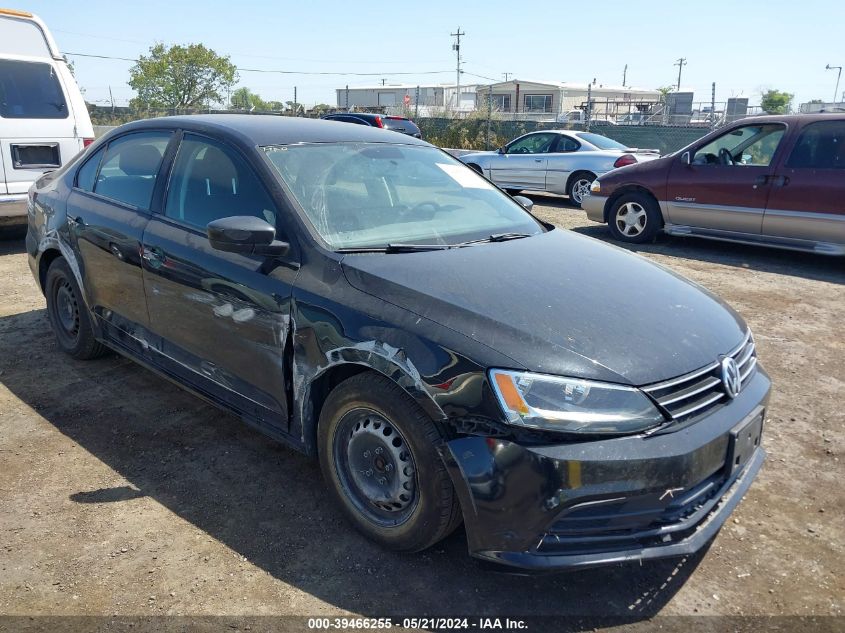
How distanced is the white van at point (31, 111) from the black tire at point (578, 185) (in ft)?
25.6

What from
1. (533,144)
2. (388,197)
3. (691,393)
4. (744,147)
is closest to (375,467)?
(691,393)

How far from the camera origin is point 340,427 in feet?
9.48

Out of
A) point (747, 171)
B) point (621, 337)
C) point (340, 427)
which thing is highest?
point (747, 171)

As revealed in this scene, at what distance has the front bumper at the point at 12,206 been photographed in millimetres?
7699

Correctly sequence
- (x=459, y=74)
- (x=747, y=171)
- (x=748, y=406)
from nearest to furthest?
(x=748, y=406) < (x=747, y=171) < (x=459, y=74)

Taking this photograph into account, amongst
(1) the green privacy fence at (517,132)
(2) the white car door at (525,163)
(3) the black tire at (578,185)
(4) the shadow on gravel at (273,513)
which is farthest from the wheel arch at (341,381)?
(1) the green privacy fence at (517,132)

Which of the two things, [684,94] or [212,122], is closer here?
[212,122]

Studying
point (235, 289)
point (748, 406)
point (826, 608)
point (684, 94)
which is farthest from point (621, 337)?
point (684, 94)

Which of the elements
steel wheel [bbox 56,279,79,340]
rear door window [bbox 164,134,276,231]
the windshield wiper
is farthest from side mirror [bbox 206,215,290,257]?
steel wheel [bbox 56,279,79,340]

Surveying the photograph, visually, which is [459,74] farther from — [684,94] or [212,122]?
[212,122]

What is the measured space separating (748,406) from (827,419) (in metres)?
1.80

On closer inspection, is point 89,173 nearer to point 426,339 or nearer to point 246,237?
point 246,237

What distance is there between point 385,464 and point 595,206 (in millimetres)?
7584

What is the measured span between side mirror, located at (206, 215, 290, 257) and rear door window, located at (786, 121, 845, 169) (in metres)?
6.86
